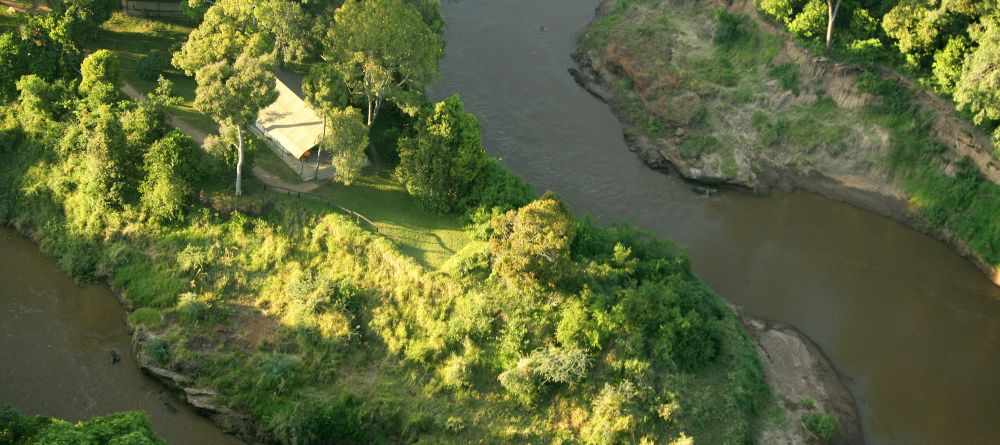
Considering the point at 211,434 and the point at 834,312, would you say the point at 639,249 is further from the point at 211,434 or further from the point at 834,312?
the point at 211,434

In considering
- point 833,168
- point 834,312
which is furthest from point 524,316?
point 833,168

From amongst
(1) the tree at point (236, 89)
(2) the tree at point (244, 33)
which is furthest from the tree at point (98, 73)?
(1) the tree at point (236, 89)

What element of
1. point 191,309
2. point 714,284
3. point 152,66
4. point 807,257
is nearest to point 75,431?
point 191,309

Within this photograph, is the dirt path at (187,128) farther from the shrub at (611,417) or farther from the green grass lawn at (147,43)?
the shrub at (611,417)

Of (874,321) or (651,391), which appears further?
(874,321)

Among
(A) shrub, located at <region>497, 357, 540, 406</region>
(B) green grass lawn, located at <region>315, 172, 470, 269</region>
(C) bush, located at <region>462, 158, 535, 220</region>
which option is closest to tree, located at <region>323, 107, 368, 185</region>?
(B) green grass lawn, located at <region>315, 172, 470, 269</region>

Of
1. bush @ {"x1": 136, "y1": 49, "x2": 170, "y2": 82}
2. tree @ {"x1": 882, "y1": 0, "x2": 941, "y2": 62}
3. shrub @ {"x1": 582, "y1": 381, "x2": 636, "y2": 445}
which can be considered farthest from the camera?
tree @ {"x1": 882, "y1": 0, "x2": 941, "y2": 62}

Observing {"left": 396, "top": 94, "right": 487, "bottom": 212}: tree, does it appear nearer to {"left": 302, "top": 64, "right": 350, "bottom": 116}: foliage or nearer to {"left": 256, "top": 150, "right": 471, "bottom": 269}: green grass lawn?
{"left": 256, "top": 150, "right": 471, "bottom": 269}: green grass lawn
